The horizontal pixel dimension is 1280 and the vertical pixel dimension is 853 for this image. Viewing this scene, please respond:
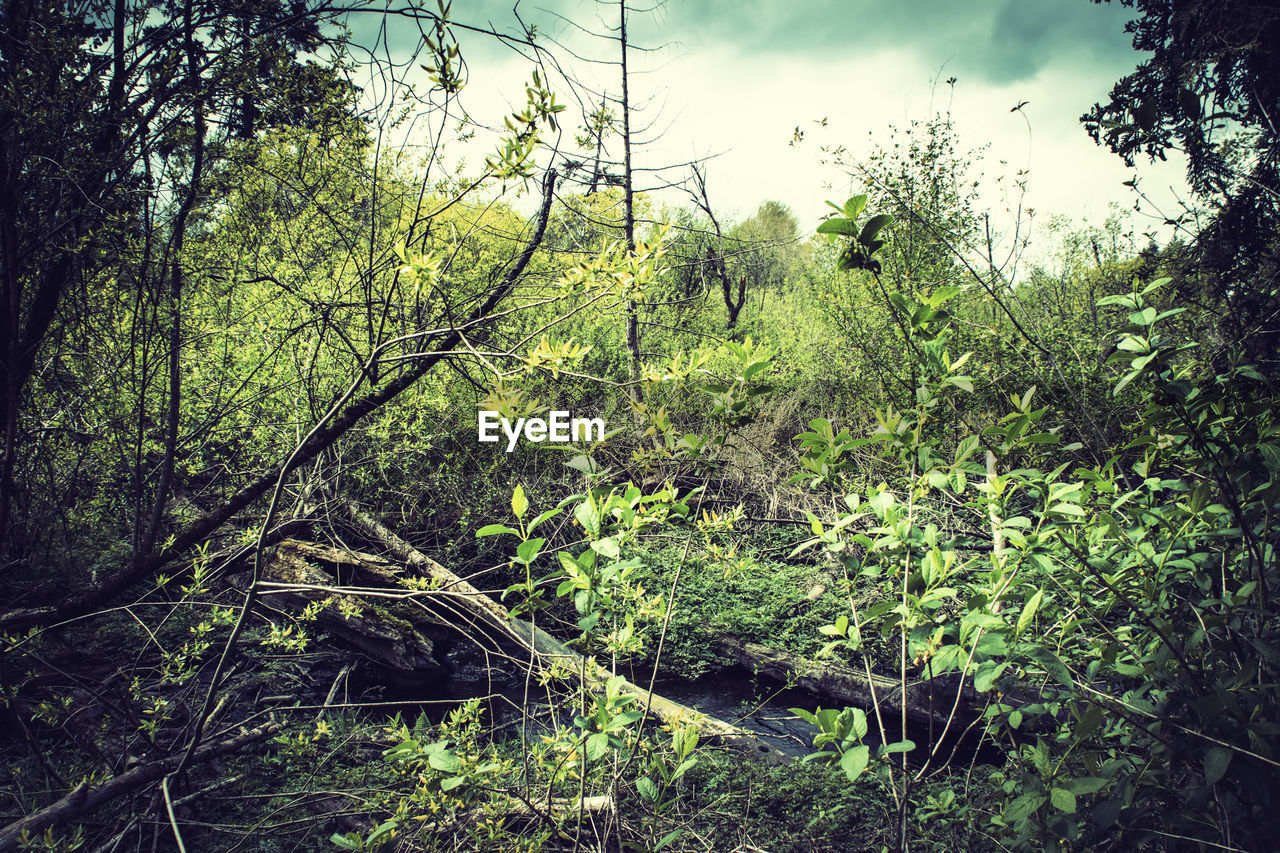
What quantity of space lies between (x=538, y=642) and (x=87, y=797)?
8.77 feet

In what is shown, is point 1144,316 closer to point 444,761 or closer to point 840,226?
point 840,226

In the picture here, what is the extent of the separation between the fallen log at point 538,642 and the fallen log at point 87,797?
1145mm

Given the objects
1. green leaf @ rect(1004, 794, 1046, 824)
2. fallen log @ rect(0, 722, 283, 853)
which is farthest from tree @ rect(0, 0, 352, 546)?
green leaf @ rect(1004, 794, 1046, 824)

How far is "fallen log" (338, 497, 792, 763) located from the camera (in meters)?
2.19

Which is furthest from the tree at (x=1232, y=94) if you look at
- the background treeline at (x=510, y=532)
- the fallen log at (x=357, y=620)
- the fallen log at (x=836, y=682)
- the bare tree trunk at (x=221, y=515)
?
the fallen log at (x=357, y=620)

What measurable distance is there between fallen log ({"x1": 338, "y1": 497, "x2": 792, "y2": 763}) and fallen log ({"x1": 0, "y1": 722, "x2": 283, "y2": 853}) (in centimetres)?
115

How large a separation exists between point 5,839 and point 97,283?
205 centimetres

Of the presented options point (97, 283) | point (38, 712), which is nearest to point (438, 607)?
point (38, 712)

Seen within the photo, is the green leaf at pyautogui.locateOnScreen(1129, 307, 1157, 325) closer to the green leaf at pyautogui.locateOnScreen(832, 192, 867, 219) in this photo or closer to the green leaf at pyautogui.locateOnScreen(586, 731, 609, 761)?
the green leaf at pyautogui.locateOnScreen(832, 192, 867, 219)

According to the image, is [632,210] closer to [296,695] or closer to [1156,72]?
[1156,72]

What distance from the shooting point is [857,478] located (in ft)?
20.8

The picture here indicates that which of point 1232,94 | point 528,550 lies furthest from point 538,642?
point 1232,94

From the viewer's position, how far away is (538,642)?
425 cm

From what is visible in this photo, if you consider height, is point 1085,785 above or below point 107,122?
below
